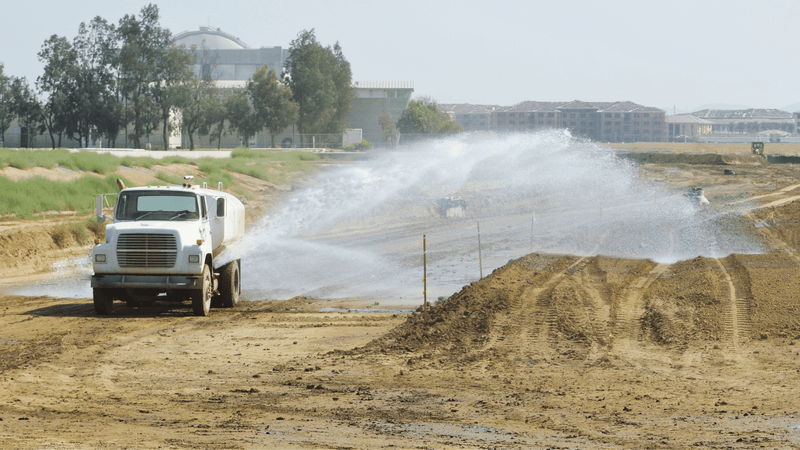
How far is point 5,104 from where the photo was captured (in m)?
75.6

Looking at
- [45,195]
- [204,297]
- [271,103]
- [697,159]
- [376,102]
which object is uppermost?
[376,102]

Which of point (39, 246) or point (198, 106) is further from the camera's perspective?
point (198, 106)

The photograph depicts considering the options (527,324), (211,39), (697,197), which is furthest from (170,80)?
(211,39)

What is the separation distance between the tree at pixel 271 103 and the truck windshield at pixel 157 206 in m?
75.9

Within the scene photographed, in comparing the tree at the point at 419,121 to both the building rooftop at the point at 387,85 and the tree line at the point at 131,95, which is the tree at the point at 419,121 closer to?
the building rooftop at the point at 387,85

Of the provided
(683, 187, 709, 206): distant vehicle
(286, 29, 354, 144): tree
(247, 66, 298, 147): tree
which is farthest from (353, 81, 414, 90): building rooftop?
(683, 187, 709, 206): distant vehicle

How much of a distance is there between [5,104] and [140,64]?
13.0m

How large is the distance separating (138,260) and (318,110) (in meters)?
84.6

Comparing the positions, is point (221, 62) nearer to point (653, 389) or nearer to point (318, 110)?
point (318, 110)

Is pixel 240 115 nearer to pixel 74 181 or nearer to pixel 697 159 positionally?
pixel 697 159

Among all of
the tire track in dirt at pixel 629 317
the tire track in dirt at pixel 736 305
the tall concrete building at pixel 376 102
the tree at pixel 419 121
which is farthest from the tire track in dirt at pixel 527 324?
the tall concrete building at pixel 376 102

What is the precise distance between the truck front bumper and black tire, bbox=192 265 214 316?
0.33m

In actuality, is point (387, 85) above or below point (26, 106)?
above

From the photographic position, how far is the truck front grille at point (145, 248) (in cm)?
1630
